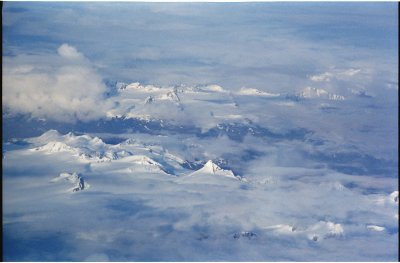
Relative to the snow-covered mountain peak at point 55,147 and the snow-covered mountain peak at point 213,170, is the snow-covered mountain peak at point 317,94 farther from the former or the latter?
the snow-covered mountain peak at point 55,147

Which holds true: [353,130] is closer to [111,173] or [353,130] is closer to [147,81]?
[147,81]

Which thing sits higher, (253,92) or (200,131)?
(253,92)

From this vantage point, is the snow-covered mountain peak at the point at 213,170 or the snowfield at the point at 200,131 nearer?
the snowfield at the point at 200,131

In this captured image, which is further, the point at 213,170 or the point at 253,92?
the point at 253,92

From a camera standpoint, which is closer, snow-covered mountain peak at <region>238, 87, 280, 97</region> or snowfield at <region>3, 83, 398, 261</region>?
snowfield at <region>3, 83, 398, 261</region>

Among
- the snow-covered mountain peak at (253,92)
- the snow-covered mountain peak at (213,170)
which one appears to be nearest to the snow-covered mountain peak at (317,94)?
the snow-covered mountain peak at (253,92)

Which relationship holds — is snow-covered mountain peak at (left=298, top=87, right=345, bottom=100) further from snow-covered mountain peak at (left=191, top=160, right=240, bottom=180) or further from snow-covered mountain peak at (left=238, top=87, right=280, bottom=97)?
snow-covered mountain peak at (left=191, top=160, right=240, bottom=180)

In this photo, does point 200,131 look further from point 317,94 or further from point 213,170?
point 317,94

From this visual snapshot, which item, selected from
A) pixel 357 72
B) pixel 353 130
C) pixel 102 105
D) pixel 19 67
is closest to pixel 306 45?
pixel 357 72

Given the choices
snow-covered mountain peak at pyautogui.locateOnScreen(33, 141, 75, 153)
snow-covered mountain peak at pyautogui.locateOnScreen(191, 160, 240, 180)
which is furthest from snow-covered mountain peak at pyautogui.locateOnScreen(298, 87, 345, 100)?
snow-covered mountain peak at pyautogui.locateOnScreen(33, 141, 75, 153)

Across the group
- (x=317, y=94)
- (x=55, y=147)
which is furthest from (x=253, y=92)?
(x=55, y=147)

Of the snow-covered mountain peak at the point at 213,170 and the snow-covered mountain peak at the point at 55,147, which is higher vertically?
the snow-covered mountain peak at the point at 55,147
